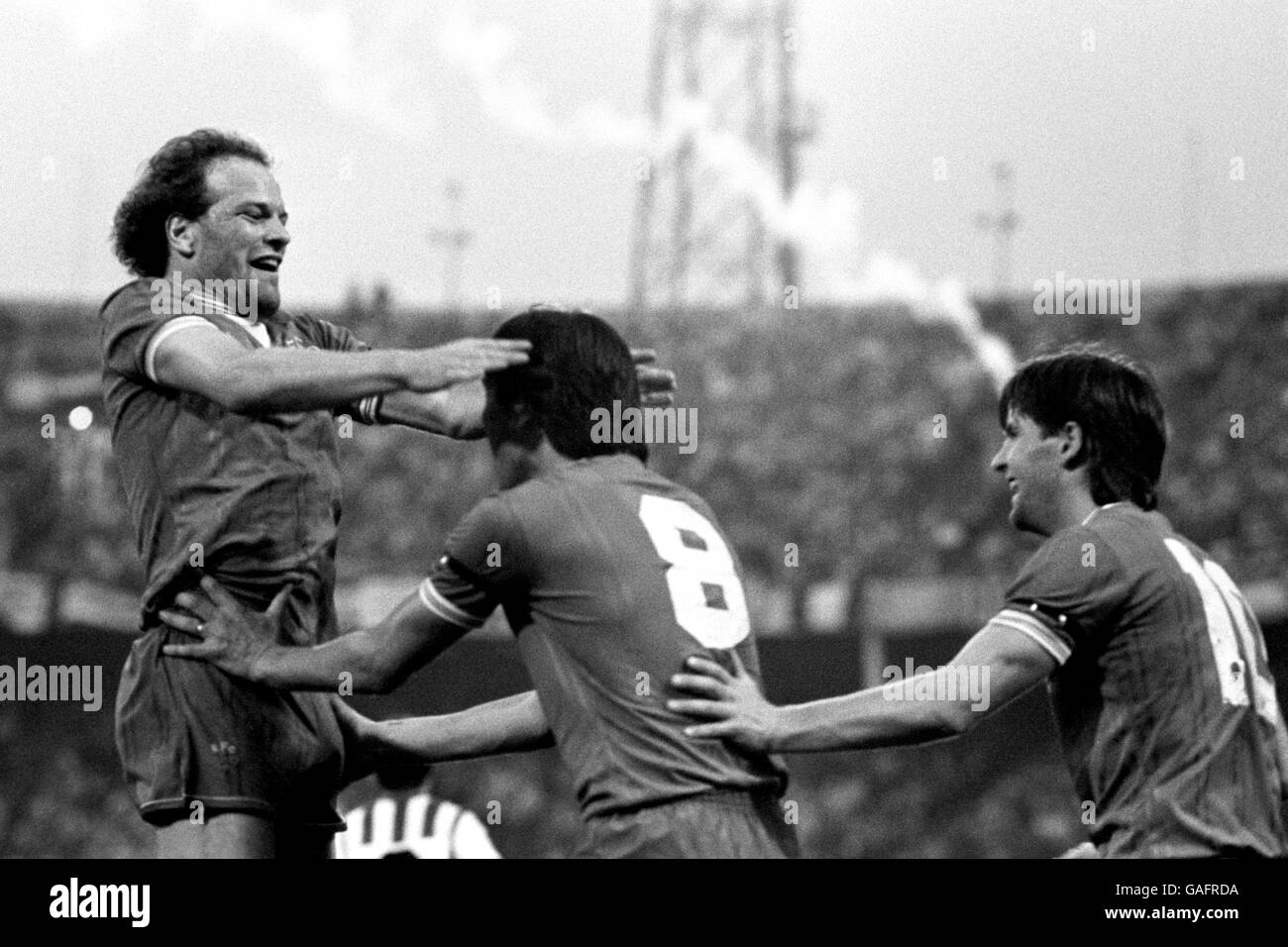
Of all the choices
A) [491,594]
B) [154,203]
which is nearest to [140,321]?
[154,203]

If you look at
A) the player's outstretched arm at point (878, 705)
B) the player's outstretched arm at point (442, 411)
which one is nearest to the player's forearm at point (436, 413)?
the player's outstretched arm at point (442, 411)

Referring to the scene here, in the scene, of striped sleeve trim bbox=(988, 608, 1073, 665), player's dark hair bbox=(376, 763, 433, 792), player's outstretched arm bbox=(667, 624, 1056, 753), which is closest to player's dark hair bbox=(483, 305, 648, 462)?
player's outstretched arm bbox=(667, 624, 1056, 753)

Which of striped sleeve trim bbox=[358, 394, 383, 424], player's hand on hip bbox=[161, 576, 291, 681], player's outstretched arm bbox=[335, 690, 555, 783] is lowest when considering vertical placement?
player's outstretched arm bbox=[335, 690, 555, 783]

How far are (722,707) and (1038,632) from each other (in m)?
0.82

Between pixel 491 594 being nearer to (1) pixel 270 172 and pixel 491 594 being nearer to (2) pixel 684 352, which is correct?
(1) pixel 270 172

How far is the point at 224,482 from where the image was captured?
4.35 meters

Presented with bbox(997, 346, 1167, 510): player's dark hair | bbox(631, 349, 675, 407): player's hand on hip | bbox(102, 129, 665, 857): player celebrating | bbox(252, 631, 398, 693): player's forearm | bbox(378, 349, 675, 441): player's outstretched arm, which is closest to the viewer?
bbox(252, 631, 398, 693): player's forearm

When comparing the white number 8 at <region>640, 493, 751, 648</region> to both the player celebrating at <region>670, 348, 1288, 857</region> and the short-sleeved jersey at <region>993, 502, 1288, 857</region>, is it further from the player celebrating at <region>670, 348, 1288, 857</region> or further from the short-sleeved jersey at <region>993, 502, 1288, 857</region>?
the short-sleeved jersey at <region>993, 502, 1288, 857</region>

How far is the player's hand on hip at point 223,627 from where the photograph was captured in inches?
167

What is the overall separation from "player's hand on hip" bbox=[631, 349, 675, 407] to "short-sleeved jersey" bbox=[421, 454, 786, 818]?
0.56m

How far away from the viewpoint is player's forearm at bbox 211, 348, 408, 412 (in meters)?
4.08

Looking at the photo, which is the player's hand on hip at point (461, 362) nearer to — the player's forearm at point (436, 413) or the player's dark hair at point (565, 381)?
the player's dark hair at point (565, 381)

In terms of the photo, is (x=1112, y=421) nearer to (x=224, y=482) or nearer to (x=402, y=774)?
(x=224, y=482)

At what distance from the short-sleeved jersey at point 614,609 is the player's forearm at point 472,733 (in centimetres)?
67
